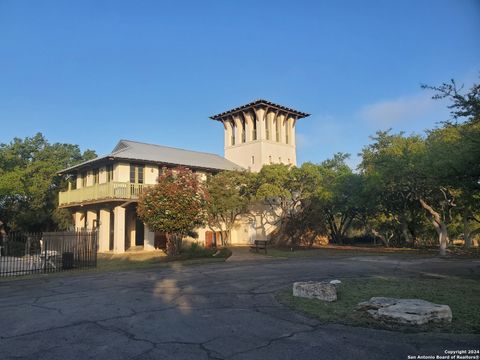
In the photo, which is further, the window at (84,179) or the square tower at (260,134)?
the square tower at (260,134)

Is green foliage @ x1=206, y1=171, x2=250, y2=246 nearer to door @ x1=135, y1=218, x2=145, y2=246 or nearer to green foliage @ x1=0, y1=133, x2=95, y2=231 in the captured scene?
door @ x1=135, y1=218, x2=145, y2=246

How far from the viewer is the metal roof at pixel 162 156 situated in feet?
98.9

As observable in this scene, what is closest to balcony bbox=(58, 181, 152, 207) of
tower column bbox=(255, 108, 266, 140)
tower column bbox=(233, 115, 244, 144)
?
tower column bbox=(255, 108, 266, 140)

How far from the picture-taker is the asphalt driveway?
5.88 meters

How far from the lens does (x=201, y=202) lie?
24.5 m

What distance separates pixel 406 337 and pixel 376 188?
20234mm

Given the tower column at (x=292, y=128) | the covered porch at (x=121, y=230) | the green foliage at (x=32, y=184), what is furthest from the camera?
the tower column at (x=292, y=128)

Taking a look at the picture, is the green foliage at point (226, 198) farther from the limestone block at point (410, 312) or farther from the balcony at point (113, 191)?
the limestone block at point (410, 312)

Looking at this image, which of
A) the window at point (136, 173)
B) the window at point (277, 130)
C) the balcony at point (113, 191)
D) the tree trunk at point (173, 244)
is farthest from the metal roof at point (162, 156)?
the tree trunk at point (173, 244)

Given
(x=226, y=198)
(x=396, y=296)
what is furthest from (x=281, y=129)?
(x=396, y=296)

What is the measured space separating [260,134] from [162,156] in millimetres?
10502

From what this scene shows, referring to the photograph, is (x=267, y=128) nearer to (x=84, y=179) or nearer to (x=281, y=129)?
(x=281, y=129)

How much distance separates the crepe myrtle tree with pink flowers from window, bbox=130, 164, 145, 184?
21.0 feet

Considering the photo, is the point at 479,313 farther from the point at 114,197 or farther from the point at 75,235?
the point at 114,197
